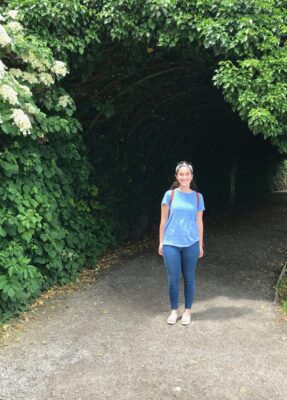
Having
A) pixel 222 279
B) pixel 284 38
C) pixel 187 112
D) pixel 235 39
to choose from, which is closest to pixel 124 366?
pixel 222 279

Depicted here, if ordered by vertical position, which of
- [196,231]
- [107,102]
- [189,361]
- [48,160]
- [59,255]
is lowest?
[189,361]

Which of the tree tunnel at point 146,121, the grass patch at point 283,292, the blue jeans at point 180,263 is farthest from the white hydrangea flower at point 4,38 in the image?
the grass patch at point 283,292

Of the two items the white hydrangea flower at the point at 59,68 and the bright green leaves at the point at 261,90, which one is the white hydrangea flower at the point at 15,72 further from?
the bright green leaves at the point at 261,90

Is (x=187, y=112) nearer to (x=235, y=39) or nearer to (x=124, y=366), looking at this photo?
(x=235, y=39)

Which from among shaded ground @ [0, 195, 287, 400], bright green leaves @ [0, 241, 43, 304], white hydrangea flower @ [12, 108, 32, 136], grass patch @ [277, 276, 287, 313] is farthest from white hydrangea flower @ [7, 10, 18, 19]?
grass patch @ [277, 276, 287, 313]

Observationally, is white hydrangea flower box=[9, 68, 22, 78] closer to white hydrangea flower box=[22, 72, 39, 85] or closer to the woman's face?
white hydrangea flower box=[22, 72, 39, 85]

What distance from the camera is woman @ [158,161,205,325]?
4.56 m

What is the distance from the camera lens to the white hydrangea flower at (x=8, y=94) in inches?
173

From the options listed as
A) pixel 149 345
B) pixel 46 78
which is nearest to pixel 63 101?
pixel 46 78

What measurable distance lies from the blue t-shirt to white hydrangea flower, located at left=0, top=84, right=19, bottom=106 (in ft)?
6.42

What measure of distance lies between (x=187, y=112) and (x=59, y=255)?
22.2 ft

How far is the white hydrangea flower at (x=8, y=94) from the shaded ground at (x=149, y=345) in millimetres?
2544

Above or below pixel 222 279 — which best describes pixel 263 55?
above

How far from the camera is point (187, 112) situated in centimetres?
1152
